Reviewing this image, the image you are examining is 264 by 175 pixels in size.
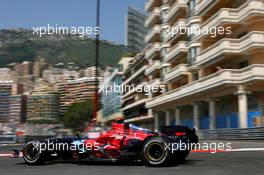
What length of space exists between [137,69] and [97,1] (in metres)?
51.6

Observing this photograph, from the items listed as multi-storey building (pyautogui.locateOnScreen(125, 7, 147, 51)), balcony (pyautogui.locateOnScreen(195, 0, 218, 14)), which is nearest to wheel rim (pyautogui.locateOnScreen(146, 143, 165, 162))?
balcony (pyautogui.locateOnScreen(195, 0, 218, 14))

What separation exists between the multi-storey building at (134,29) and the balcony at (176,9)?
125m

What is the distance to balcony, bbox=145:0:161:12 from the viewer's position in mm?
60062

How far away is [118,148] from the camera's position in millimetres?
9828

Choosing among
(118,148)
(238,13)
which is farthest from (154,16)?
(118,148)

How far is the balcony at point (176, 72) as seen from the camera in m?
44.2

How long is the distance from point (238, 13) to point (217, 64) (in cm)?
576

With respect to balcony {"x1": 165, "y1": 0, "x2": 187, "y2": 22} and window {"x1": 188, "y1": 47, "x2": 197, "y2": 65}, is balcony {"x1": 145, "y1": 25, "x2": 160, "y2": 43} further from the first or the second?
window {"x1": 188, "y1": 47, "x2": 197, "y2": 65}

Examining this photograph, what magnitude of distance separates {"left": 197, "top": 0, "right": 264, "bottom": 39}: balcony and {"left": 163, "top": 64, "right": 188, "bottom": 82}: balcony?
848cm

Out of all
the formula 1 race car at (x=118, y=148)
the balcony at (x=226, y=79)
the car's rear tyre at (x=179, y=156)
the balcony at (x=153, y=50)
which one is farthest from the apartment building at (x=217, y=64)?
the formula 1 race car at (x=118, y=148)

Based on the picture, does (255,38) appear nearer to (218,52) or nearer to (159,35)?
(218,52)

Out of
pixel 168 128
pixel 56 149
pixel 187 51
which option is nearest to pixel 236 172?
pixel 56 149

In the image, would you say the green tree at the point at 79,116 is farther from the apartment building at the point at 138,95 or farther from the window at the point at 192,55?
the window at the point at 192,55

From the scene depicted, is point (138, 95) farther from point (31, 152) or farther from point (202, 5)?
point (31, 152)
